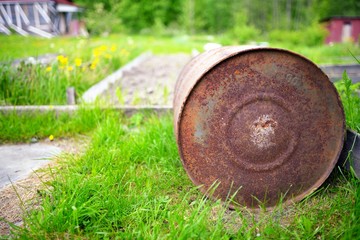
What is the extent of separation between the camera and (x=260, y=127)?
2.00 metres

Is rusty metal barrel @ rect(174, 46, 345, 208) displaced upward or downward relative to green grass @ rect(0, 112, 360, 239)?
upward

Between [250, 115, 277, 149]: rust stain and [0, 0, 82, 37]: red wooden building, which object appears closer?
[250, 115, 277, 149]: rust stain

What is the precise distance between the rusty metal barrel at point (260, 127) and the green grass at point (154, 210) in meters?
0.16

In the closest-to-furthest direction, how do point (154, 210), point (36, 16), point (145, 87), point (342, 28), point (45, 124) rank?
point (154, 210) < point (45, 124) < point (145, 87) < point (36, 16) < point (342, 28)

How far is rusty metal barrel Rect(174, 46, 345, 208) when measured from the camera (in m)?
1.97

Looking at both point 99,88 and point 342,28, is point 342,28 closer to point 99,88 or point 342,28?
point 342,28

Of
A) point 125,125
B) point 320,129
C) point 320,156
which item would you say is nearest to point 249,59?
point 320,129

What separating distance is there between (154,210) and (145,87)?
3.83 metres

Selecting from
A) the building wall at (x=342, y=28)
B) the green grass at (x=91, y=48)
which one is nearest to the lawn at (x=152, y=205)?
the green grass at (x=91, y=48)

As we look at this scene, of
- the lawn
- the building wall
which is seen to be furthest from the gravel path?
the building wall

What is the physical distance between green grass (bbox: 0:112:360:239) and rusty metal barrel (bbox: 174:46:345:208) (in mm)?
157

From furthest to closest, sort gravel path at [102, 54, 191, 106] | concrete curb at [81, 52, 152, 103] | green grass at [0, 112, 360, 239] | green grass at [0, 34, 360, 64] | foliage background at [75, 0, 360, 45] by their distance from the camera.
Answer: foliage background at [75, 0, 360, 45], green grass at [0, 34, 360, 64], gravel path at [102, 54, 191, 106], concrete curb at [81, 52, 152, 103], green grass at [0, 112, 360, 239]

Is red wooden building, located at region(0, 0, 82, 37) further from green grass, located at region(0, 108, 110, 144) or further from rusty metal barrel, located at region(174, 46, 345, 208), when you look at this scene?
rusty metal barrel, located at region(174, 46, 345, 208)

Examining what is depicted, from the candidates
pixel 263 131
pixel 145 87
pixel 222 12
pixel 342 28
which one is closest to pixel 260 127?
pixel 263 131
